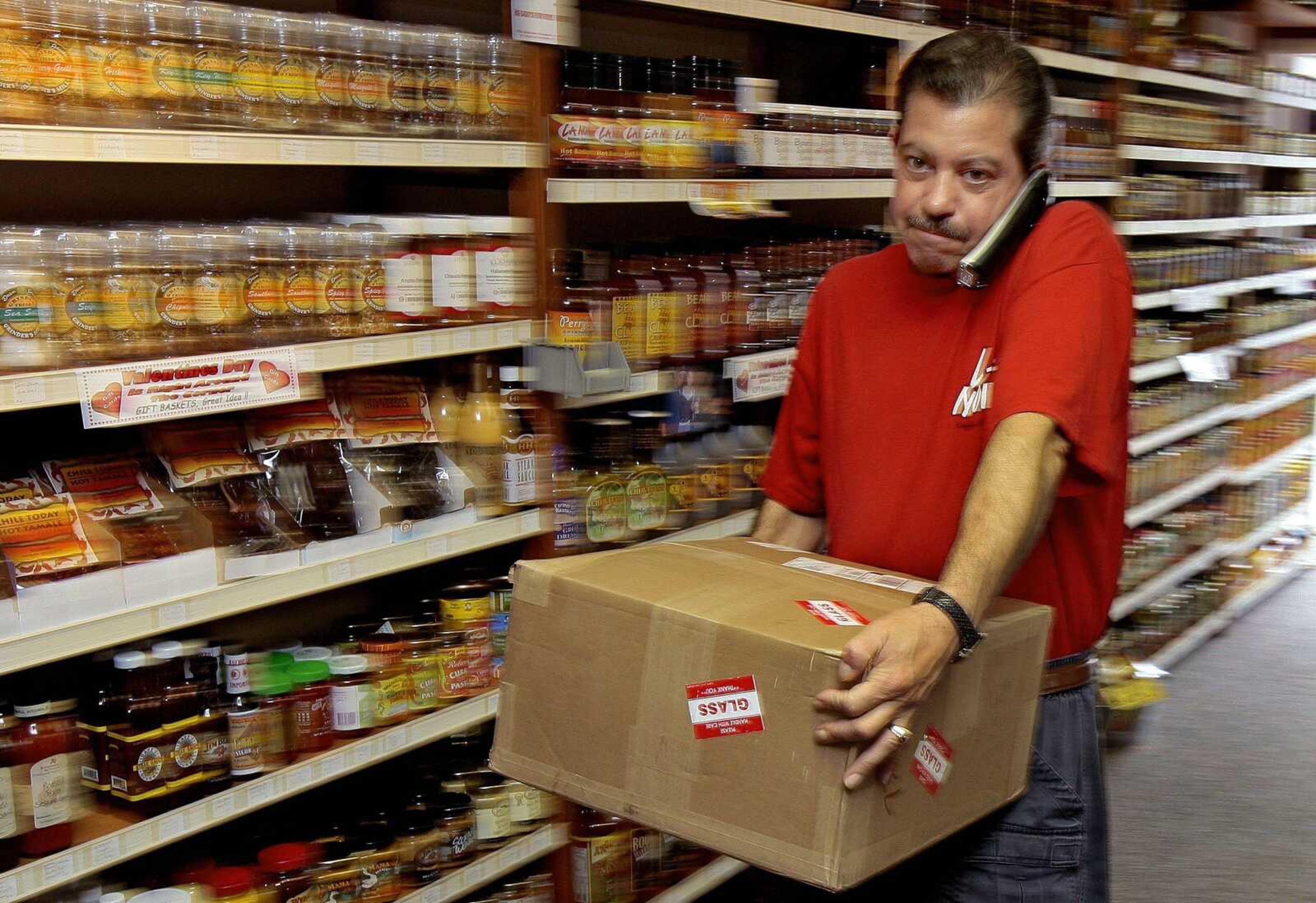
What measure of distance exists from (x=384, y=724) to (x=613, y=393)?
795 mm

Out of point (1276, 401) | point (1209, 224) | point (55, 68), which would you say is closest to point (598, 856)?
point (55, 68)

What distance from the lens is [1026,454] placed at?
1.42 metres

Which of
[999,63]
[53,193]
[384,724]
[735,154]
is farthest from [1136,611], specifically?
[53,193]

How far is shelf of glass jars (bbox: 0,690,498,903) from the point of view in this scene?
1.85 meters

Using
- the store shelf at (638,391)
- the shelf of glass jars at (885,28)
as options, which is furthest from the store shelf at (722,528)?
the shelf of glass jars at (885,28)

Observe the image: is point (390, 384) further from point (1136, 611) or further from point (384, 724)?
point (1136, 611)

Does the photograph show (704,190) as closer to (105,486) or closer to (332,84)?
(332,84)

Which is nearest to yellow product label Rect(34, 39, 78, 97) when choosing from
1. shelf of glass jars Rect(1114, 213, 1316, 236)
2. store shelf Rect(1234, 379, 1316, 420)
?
shelf of glass jars Rect(1114, 213, 1316, 236)

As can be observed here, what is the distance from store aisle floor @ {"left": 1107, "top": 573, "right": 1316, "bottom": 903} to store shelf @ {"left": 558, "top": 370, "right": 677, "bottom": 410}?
1.84m

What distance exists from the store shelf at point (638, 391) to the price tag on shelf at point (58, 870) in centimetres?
119

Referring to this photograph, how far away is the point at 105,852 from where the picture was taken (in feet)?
6.27

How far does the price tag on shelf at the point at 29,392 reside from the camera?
67.2 inches

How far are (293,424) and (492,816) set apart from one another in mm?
911

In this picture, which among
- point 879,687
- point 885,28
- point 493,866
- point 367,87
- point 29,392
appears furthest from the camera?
point 885,28
